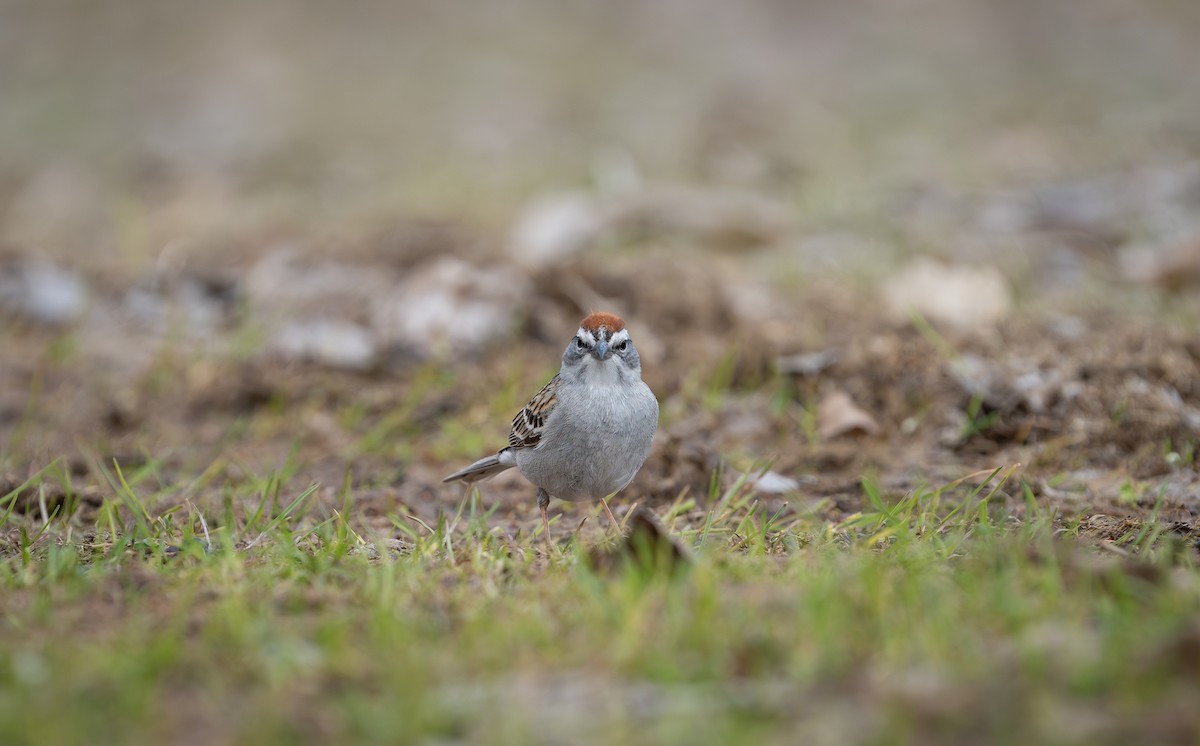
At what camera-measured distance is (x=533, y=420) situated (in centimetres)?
442

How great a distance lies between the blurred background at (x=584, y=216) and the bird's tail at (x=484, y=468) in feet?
1.90

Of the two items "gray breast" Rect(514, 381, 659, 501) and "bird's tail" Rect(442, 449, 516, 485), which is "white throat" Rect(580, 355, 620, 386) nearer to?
"gray breast" Rect(514, 381, 659, 501)

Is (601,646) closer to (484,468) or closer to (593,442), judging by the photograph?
(593,442)

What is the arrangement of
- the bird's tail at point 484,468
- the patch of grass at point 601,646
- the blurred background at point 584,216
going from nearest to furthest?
the patch of grass at point 601,646 → the bird's tail at point 484,468 → the blurred background at point 584,216

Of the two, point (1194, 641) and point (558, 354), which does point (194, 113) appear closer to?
point (558, 354)

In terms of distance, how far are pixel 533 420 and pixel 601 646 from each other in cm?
188

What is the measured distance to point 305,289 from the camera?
7523 mm

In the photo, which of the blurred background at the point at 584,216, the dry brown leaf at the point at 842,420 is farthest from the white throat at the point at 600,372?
the dry brown leaf at the point at 842,420

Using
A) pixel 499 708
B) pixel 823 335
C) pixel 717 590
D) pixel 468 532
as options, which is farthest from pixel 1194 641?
pixel 823 335

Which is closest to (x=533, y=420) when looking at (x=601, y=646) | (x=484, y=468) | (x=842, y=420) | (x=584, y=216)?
(x=484, y=468)

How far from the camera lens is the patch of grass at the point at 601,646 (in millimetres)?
2270

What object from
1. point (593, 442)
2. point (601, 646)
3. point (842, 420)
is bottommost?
point (842, 420)

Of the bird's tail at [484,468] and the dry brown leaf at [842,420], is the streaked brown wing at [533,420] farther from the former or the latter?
the dry brown leaf at [842,420]

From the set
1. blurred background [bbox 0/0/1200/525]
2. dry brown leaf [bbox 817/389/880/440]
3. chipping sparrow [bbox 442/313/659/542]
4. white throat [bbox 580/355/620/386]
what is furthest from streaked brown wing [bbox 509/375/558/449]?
dry brown leaf [bbox 817/389/880/440]
